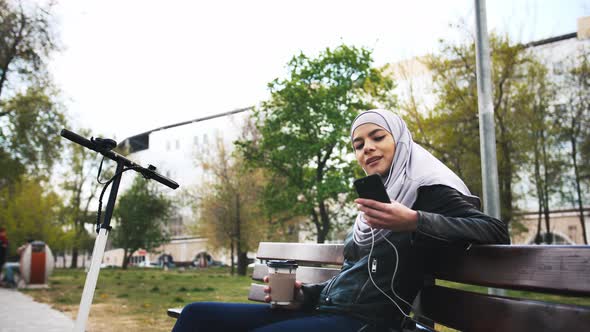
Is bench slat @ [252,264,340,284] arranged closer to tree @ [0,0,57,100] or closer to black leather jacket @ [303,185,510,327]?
black leather jacket @ [303,185,510,327]

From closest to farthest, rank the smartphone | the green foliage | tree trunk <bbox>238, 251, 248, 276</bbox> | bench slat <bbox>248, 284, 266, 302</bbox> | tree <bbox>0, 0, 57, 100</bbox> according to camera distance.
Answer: the smartphone → bench slat <bbox>248, 284, 266, 302</bbox> → tree <bbox>0, 0, 57, 100</bbox> → tree trunk <bbox>238, 251, 248, 276</bbox> → the green foliage

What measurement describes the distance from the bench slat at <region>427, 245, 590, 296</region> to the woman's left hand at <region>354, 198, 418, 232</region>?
266 mm

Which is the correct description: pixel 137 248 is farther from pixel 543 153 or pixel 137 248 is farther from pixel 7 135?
pixel 543 153

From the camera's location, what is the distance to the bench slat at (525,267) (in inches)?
61.0

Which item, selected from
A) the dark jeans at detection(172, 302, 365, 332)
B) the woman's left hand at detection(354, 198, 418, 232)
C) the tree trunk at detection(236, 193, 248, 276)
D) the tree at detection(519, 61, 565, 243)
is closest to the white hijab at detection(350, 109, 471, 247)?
the woman's left hand at detection(354, 198, 418, 232)

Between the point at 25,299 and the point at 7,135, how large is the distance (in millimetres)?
10273

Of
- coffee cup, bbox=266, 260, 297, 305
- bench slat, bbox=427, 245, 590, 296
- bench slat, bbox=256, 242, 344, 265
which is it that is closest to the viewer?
bench slat, bbox=427, 245, 590, 296

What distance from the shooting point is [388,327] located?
88.8 inches

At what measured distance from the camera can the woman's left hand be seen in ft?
6.63

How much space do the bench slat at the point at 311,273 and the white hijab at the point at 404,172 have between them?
82 centimetres

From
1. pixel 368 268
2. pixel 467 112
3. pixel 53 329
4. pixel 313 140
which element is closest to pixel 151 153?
pixel 313 140

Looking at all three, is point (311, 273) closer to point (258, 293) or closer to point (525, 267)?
point (258, 293)

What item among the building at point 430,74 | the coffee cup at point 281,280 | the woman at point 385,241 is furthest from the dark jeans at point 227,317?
the building at point 430,74

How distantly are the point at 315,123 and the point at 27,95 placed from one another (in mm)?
12577
